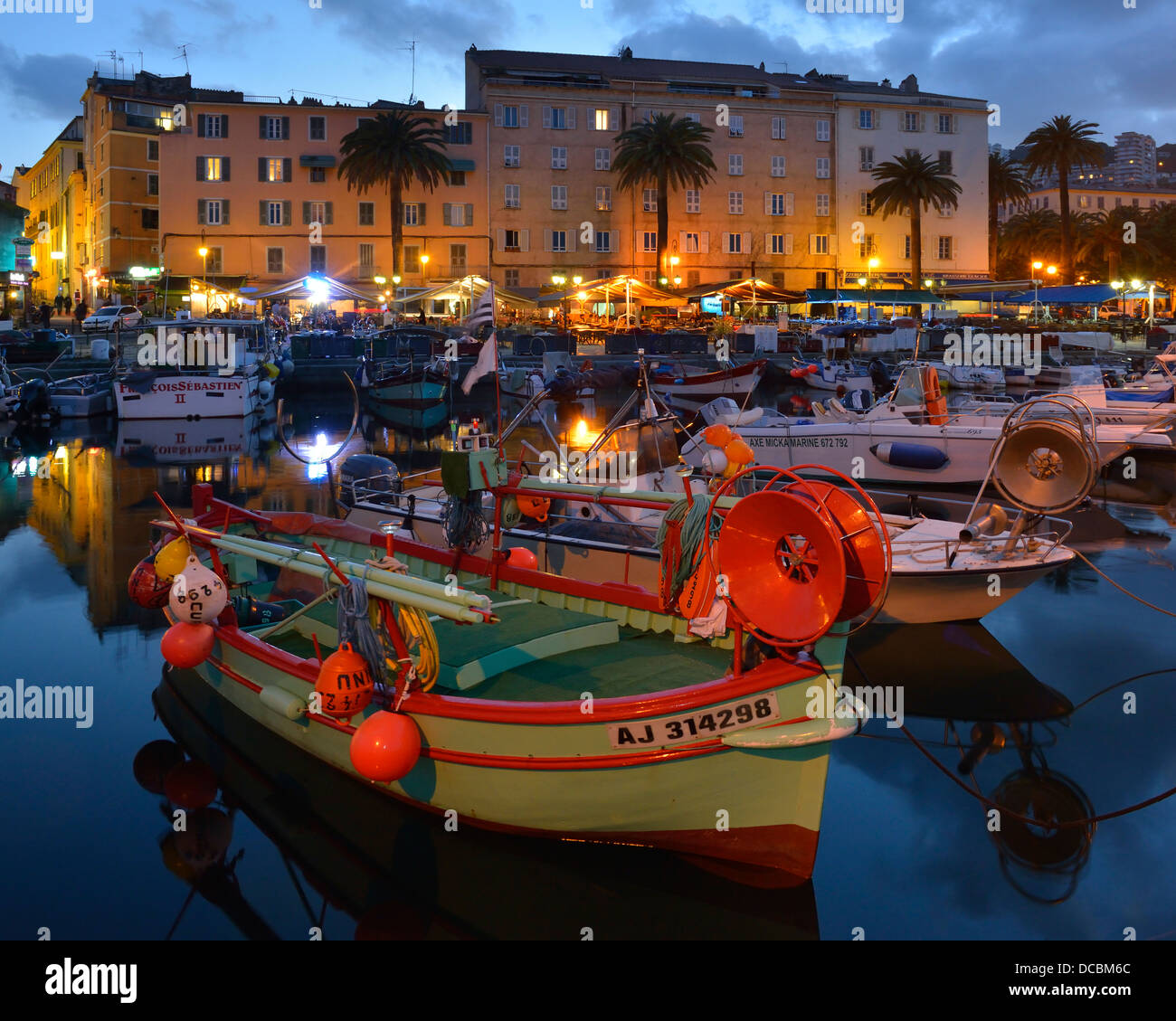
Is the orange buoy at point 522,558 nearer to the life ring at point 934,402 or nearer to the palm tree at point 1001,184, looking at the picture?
the life ring at point 934,402

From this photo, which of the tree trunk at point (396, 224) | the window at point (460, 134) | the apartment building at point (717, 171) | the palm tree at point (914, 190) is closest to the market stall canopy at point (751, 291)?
the apartment building at point (717, 171)

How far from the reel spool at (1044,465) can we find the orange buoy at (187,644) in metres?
7.40

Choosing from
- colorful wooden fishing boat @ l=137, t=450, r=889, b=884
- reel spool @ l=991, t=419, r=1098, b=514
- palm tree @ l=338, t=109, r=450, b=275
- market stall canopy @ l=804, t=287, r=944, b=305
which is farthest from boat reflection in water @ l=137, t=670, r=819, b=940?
palm tree @ l=338, t=109, r=450, b=275

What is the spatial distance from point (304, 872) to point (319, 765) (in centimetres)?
139

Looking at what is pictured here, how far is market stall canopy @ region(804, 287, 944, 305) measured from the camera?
50.4 meters

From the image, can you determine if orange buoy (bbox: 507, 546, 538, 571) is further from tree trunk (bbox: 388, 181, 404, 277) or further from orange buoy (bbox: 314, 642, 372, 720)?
tree trunk (bbox: 388, 181, 404, 277)

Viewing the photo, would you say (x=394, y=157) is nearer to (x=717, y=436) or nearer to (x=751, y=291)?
(x=751, y=291)

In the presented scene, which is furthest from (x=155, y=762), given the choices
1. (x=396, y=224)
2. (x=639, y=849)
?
(x=396, y=224)

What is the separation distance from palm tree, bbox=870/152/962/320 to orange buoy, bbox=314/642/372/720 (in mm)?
55130

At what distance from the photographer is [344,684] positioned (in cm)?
684

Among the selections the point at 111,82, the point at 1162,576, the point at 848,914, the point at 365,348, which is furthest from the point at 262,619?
the point at 111,82

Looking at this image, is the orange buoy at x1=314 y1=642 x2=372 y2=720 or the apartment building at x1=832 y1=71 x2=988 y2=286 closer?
the orange buoy at x1=314 y1=642 x2=372 y2=720

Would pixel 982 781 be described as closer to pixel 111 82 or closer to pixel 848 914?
pixel 848 914

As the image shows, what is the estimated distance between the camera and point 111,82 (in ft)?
239
